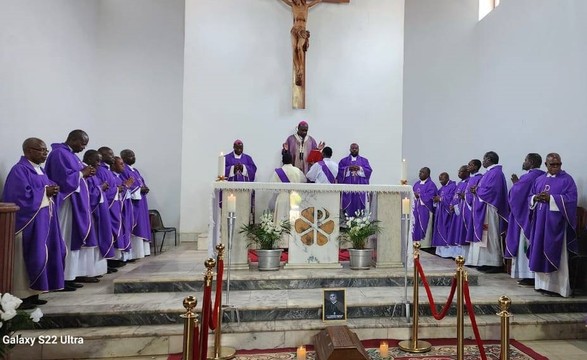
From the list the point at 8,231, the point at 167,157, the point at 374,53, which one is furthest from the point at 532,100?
the point at 8,231

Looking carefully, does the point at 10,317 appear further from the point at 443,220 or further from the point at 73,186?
the point at 443,220

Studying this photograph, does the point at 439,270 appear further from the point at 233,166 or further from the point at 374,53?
the point at 374,53

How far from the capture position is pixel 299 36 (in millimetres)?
7742

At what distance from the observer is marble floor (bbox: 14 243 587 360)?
3996 millimetres

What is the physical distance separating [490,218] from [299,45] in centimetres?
478

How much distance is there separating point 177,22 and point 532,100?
24.8ft

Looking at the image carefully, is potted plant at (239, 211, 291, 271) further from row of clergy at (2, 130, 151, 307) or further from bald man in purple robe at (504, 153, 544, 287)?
bald man in purple robe at (504, 153, 544, 287)

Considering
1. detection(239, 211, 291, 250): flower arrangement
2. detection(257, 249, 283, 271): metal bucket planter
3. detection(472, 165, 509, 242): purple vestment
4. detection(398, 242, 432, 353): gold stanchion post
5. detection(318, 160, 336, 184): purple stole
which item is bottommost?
detection(398, 242, 432, 353): gold stanchion post

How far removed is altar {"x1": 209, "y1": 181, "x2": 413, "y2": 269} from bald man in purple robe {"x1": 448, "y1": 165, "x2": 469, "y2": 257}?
1973 millimetres

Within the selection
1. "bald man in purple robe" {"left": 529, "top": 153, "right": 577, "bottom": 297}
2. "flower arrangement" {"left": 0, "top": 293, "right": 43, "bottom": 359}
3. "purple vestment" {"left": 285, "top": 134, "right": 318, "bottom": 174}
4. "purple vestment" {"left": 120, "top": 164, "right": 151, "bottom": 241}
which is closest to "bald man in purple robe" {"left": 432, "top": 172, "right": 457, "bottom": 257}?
"bald man in purple robe" {"left": 529, "top": 153, "right": 577, "bottom": 297}

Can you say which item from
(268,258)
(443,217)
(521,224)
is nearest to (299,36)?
(443,217)

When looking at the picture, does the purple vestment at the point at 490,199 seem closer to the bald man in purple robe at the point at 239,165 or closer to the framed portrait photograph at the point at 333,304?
the framed portrait photograph at the point at 333,304

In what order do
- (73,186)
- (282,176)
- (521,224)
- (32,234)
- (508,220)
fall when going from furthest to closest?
(282,176), (508,220), (521,224), (73,186), (32,234)

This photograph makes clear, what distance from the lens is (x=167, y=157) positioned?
8.57m
